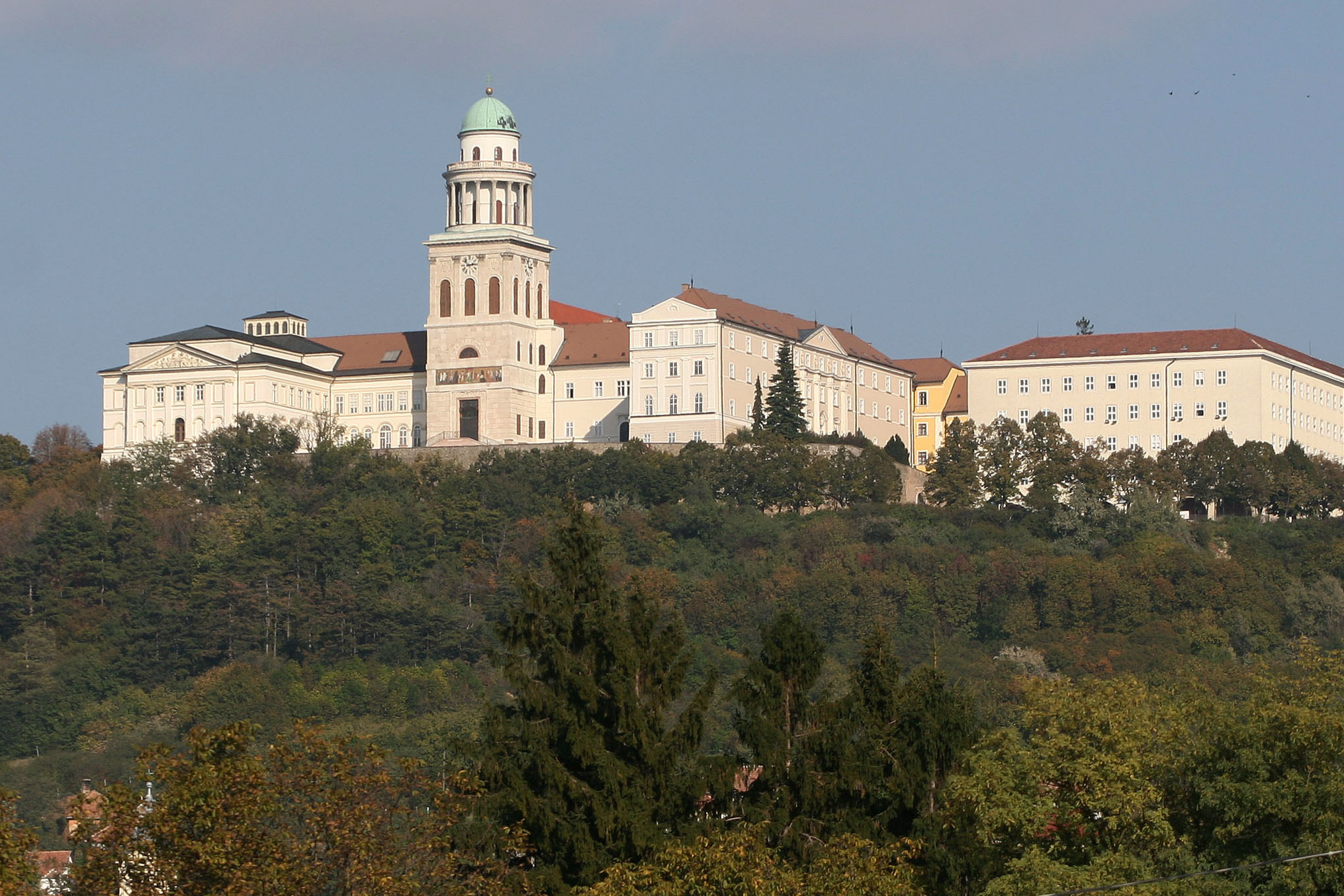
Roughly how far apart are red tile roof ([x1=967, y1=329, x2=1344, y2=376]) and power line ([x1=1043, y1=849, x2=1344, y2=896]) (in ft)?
260

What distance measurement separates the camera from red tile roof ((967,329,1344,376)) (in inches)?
4702

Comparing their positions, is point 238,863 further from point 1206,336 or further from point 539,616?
point 1206,336

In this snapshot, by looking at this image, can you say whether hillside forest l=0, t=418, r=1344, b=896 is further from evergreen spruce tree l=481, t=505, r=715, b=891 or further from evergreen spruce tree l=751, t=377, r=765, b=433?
evergreen spruce tree l=481, t=505, r=715, b=891

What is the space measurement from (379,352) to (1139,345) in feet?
108

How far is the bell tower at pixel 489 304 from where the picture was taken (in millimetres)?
120438

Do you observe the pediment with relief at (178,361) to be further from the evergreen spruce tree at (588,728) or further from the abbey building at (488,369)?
the evergreen spruce tree at (588,728)

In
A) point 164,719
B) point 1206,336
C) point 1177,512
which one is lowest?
point 164,719

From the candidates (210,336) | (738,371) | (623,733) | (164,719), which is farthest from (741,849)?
(210,336)

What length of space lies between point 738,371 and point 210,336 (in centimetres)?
2310

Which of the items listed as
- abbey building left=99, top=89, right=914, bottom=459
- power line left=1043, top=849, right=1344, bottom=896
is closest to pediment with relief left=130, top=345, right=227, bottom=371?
abbey building left=99, top=89, right=914, bottom=459

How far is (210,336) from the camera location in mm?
123375

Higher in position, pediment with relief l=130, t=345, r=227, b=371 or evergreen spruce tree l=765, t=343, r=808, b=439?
pediment with relief l=130, t=345, r=227, b=371

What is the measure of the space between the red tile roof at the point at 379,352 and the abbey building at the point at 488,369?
7.0 inches

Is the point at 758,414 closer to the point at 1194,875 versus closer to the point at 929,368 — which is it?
the point at 929,368
